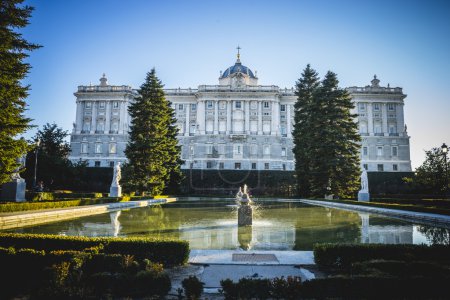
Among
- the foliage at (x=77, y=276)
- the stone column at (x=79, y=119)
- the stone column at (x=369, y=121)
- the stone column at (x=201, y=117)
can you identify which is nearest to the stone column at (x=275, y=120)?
the stone column at (x=201, y=117)

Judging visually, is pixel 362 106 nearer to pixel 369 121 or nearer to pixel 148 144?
pixel 369 121

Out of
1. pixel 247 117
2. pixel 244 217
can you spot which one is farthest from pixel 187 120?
pixel 244 217

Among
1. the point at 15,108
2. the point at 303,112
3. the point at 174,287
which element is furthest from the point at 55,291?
the point at 303,112

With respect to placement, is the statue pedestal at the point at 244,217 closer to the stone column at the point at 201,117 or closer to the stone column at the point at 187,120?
the stone column at the point at 201,117

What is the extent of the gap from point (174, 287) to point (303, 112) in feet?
101

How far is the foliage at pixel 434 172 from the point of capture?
23.8 m

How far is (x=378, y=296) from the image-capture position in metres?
4.04

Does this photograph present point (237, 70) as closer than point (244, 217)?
No

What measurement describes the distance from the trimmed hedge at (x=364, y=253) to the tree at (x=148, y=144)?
23.3 m

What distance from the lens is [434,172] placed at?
24.2 m

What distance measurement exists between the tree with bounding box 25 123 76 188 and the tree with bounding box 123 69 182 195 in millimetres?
6409

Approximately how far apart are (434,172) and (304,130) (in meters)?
11.8

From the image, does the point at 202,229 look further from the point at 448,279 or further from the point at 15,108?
the point at 15,108

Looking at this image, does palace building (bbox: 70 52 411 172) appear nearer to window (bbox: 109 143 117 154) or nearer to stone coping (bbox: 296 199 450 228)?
window (bbox: 109 143 117 154)
